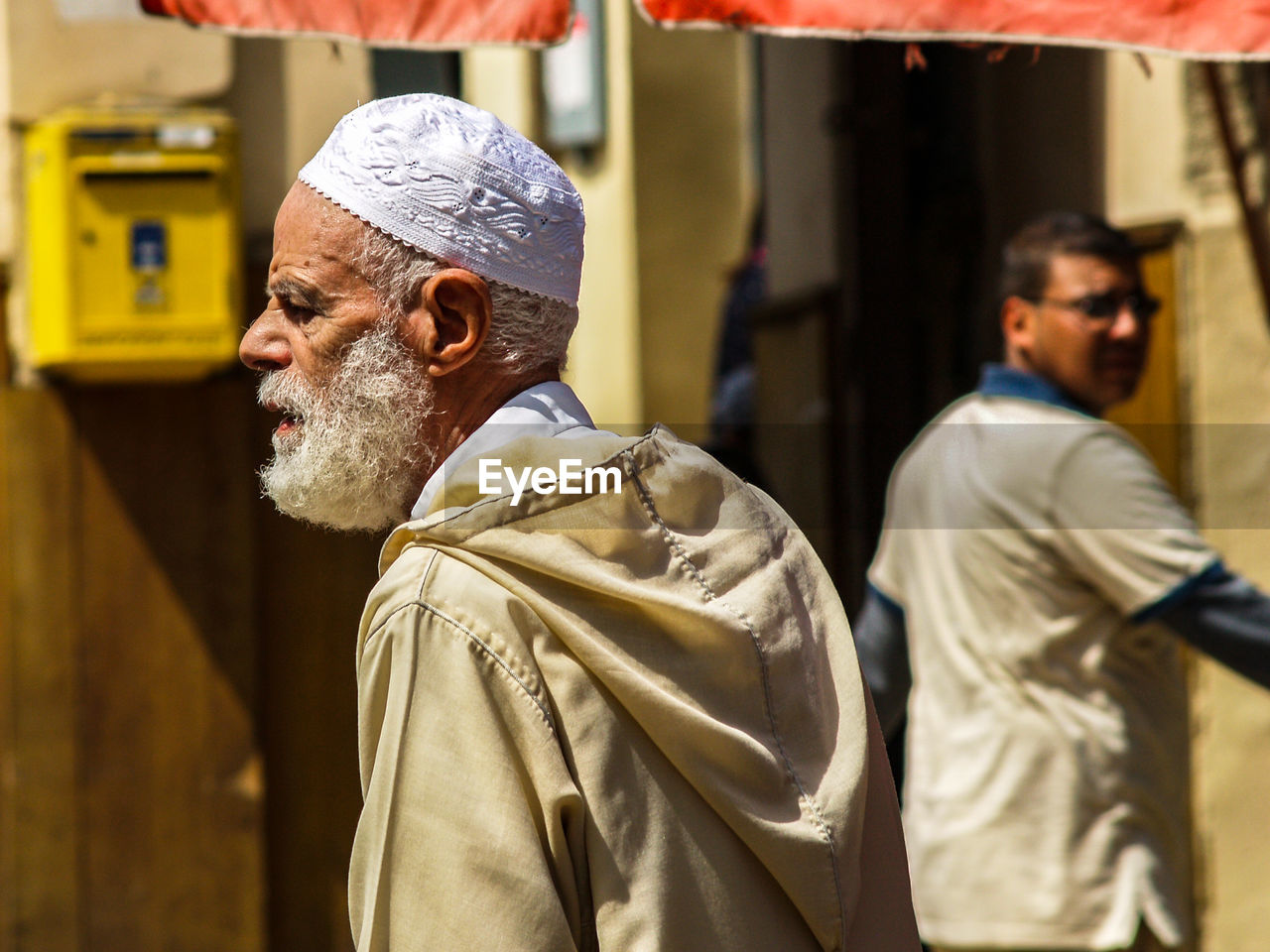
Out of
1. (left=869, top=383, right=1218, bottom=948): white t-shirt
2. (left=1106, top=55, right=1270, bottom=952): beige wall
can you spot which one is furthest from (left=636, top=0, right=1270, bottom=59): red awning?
(left=1106, top=55, right=1270, bottom=952): beige wall

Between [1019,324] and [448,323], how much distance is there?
2153mm

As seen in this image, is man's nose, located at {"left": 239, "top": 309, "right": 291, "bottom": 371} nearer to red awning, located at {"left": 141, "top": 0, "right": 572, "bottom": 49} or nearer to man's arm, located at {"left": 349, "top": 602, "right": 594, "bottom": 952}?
man's arm, located at {"left": 349, "top": 602, "right": 594, "bottom": 952}

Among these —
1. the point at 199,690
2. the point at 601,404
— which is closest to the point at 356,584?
the point at 199,690

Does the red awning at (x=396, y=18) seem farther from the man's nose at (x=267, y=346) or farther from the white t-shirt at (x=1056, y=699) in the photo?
the white t-shirt at (x=1056, y=699)

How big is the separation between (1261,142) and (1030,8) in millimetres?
2092

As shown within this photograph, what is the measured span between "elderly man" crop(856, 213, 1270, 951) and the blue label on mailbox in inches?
84.7

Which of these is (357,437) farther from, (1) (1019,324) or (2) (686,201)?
(2) (686,201)

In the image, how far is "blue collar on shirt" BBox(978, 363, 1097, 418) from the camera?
11.3 feet

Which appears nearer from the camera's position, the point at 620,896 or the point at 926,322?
the point at 620,896

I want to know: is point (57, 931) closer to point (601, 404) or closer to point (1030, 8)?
point (1030, 8)

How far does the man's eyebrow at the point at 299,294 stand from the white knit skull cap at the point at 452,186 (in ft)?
0.32

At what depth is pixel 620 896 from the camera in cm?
149

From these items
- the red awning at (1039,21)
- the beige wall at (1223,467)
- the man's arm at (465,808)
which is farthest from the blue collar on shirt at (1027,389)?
the man's arm at (465,808)

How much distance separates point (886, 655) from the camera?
3.73m
